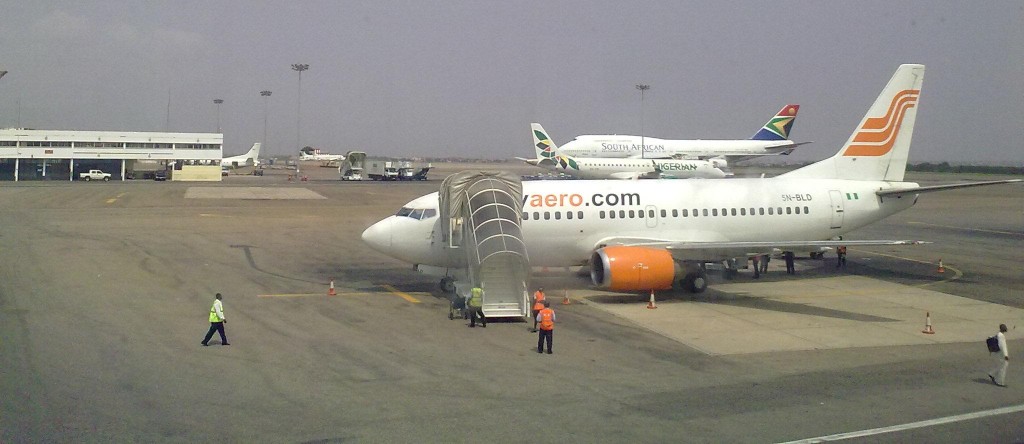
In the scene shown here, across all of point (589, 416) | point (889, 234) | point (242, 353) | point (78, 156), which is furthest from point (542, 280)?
point (78, 156)

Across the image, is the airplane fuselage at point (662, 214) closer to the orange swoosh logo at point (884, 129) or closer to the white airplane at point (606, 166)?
the orange swoosh logo at point (884, 129)

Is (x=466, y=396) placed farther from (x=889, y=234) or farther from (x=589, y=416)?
(x=889, y=234)

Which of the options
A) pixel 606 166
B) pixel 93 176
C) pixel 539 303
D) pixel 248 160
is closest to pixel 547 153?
pixel 606 166

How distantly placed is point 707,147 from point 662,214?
86341mm

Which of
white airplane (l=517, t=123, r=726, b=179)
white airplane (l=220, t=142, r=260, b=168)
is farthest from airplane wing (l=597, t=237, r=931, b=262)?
white airplane (l=220, t=142, r=260, b=168)

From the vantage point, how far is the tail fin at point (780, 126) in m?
110

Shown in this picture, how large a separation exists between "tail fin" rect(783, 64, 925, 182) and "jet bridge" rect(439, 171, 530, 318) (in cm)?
1494

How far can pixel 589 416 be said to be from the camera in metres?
15.0

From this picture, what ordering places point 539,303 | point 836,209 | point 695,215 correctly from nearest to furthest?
1. point 539,303
2. point 695,215
3. point 836,209

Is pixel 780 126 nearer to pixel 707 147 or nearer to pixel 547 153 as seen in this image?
pixel 707 147

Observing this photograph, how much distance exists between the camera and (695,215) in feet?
104

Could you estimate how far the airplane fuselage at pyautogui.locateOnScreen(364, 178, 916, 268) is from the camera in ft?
98.1

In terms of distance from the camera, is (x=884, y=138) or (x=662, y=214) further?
(x=884, y=138)

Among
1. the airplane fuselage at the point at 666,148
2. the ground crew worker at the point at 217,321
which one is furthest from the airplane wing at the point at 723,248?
the airplane fuselage at the point at 666,148
